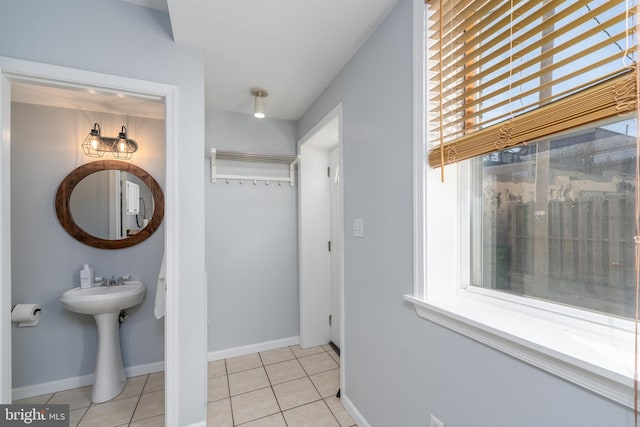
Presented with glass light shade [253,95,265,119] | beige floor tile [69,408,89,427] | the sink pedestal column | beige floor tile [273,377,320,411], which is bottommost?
beige floor tile [273,377,320,411]

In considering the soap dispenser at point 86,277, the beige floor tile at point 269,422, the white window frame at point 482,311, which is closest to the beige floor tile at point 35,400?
the soap dispenser at point 86,277

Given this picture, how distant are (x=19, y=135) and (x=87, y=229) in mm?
842

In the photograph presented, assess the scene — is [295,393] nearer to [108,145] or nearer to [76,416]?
[76,416]

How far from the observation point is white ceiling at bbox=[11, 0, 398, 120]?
140 centimetres

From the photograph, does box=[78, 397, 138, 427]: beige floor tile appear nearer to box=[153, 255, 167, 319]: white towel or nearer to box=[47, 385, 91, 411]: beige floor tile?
box=[47, 385, 91, 411]: beige floor tile

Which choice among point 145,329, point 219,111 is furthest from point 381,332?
point 219,111

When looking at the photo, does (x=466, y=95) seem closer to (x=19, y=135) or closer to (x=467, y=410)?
(x=467, y=410)

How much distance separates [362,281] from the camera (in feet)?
5.68

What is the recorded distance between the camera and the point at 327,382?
2221 mm

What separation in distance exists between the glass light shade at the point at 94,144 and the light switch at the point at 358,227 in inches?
84.6

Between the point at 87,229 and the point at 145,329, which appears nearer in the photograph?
the point at 87,229

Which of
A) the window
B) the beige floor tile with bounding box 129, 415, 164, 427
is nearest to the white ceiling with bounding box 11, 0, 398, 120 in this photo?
the window

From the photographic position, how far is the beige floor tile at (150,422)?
1.77 m

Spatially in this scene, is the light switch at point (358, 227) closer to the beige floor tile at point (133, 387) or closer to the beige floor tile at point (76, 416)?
the beige floor tile at point (133, 387)
